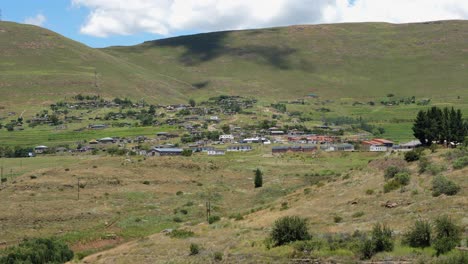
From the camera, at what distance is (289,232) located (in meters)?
29.2

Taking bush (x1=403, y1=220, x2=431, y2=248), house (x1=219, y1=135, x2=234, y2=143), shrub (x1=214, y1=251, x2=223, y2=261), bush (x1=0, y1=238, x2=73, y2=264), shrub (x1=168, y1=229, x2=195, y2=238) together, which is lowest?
bush (x1=0, y1=238, x2=73, y2=264)

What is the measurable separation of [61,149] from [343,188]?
98.4m

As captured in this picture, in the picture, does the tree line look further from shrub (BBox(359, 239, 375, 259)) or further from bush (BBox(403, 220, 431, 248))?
shrub (BBox(359, 239, 375, 259))

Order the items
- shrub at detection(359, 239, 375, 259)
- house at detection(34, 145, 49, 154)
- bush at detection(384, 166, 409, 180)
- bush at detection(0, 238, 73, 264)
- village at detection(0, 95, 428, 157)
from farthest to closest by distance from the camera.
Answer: house at detection(34, 145, 49, 154) → village at detection(0, 95, 428, 157) → bush at detection(384, 166, 409, 180) → bush at detection(0, 238, 73, 264) → shrub at detection(359, 239, 375, 259)

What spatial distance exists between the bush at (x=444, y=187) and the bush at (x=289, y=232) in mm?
9876

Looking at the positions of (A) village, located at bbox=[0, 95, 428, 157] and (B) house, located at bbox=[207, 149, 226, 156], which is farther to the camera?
(A) village, located at bbox=[0, 95, 428, 157]

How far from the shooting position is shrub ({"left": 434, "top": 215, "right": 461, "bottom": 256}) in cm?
2361

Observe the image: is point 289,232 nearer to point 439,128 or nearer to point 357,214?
point 357,214

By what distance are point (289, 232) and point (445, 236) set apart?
8.21 meters

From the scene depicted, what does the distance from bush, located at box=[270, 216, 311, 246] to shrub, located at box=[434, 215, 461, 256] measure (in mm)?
7075

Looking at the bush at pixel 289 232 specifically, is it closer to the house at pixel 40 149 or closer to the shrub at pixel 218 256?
the shrub at pixel 218 256

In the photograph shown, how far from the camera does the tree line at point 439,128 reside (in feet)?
243

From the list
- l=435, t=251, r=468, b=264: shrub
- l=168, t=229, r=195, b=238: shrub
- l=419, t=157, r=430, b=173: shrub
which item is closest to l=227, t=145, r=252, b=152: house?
l=419, t=157, r=430, b=173: shrub

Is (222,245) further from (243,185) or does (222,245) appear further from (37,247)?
(243,185)
